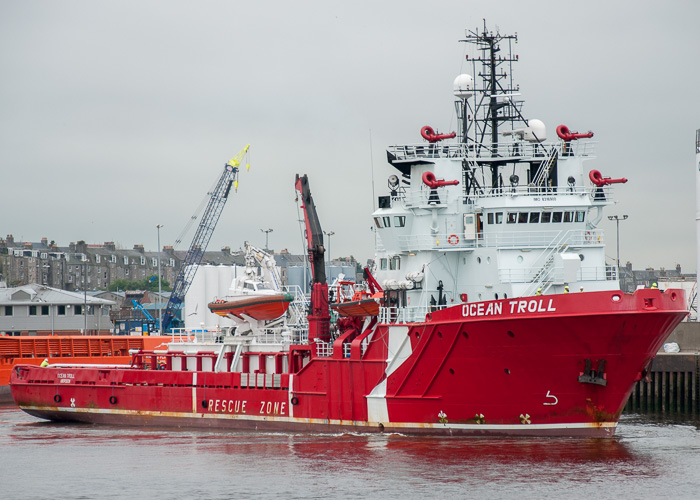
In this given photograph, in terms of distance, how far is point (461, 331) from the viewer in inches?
1073

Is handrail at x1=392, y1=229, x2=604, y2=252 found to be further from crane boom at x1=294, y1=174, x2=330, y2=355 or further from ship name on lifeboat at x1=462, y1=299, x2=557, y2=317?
crane boom at x1=294, y1=174, x2=330, y2=355

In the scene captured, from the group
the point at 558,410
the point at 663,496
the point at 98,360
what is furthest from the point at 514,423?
the point at 98,360

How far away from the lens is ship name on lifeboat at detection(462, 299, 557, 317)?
26125mm

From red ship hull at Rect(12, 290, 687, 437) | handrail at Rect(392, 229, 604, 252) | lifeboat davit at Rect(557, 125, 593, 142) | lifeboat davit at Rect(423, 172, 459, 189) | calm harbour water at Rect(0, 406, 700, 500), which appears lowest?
calm harbour water at Rect(0, 406, 700, 500)

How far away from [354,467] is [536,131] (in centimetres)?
1274

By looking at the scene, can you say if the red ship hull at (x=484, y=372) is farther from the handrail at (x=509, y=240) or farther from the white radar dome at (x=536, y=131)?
the white radar dome at (x=536, y=131)

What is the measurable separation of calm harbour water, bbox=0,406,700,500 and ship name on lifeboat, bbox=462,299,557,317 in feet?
11.4

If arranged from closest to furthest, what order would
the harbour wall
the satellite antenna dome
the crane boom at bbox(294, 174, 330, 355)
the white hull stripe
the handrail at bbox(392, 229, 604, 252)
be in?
1. the white hull stripe
2. the handrail at bbox(392, 229, 604, 252)
3. the crane boom at bbox(294, 174, 330, 355)
4. the satellite antenna dome
5. the harbour wall

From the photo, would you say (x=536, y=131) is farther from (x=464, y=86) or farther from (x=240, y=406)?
(x=240, y=406)

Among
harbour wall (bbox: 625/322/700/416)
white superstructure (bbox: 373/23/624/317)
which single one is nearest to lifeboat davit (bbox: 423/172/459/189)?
white superstructure (bbox: 373/23/624/317)

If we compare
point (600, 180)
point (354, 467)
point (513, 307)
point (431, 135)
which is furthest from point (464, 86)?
point (354, 467)

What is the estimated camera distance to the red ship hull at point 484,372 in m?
26.1

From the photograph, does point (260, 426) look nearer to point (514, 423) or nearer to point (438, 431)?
point (438, 431)

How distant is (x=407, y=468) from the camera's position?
25000 millimetres
